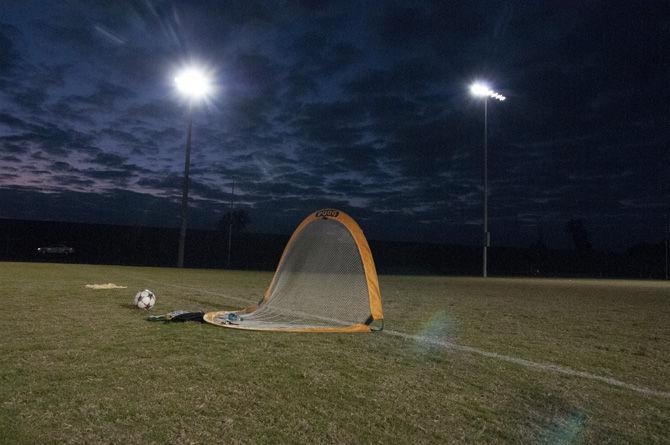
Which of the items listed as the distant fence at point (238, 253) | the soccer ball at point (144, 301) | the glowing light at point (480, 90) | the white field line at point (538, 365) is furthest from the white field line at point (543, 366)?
the distant fence at point (238, 253)

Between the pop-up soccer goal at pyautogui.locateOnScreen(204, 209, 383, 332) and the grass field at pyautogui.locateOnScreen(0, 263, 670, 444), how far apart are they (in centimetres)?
55

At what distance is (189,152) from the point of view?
1102 inches

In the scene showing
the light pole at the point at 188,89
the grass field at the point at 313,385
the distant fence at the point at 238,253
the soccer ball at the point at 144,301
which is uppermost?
the light pole at the point at 188,89

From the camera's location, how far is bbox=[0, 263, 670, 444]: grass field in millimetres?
3219

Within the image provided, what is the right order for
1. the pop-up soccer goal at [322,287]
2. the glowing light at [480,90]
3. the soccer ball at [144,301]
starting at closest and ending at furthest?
the pop-up soccer goal at [322,287] < the soccer ball at [144,301] < the glowing light at [480,90]

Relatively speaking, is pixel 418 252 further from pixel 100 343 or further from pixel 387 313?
pixel 100 343

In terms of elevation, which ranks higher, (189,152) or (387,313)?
(189,152)

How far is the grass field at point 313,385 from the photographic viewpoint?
10.6ft

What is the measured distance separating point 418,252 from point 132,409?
44.4 meters

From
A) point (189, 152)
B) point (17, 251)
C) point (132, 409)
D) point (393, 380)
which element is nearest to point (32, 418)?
point (132, 409)

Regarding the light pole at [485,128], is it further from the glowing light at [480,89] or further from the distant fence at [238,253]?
the distant fence at [238,253]

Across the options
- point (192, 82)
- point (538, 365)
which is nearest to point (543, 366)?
point (538, 365)

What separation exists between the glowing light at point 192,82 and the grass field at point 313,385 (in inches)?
862

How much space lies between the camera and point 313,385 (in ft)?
13.9
